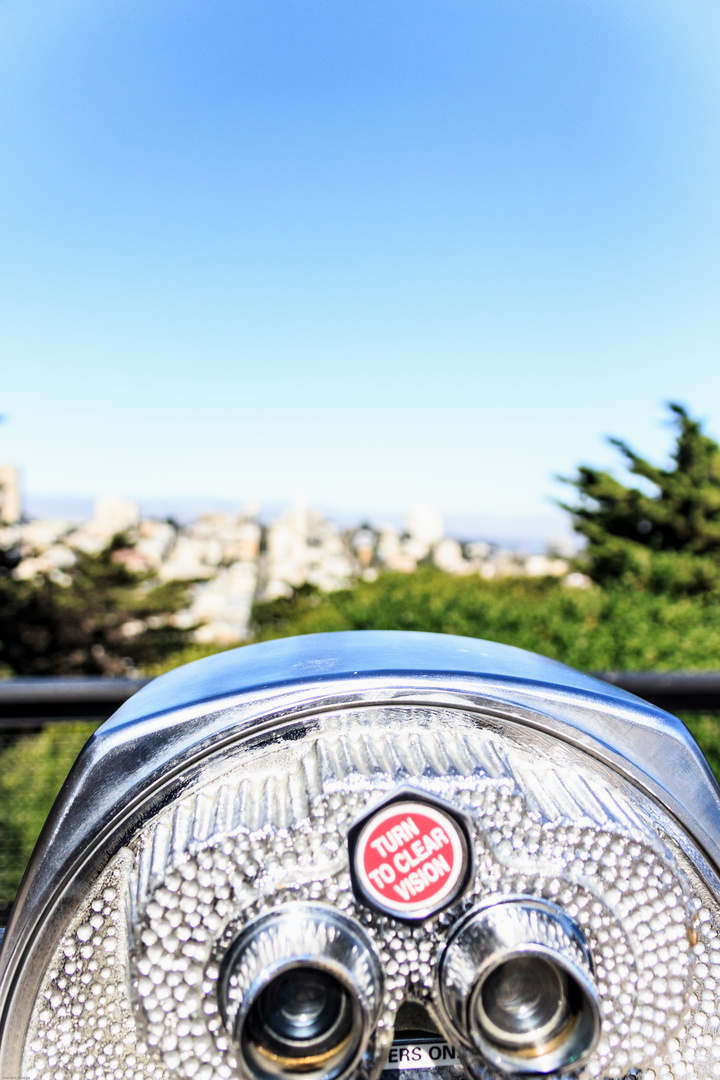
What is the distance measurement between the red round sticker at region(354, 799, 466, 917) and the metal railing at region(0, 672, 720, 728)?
1.27 metres

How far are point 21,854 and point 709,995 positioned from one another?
7.38ft

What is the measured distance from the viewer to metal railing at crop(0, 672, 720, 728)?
170 centimetres

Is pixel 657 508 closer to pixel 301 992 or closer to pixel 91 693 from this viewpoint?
pixel 91 693

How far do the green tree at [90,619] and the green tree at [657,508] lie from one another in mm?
3269

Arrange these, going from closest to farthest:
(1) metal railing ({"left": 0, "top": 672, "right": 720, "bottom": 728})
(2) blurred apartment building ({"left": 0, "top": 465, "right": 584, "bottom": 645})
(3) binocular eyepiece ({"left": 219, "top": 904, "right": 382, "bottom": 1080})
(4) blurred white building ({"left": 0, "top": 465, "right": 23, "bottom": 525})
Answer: (3) binocular eyepiece ({"left": 219, "top": 904, "right": 382, "bottom": 1080}), (1) metal railing ({"left": 0, "top": 672, "right": 720, "bottom": 728}), (4) blurred white building ({"left": 0, "top": 465, "right": 23, "bottom": 525}), (2) blurred apartment building ({"left": 0, "top": 465, "right": 584, "bottom": 645})

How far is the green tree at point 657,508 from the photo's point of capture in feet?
19.7

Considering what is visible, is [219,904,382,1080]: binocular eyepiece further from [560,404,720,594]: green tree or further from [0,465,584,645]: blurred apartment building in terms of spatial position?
[560,404,720,594]: green tree

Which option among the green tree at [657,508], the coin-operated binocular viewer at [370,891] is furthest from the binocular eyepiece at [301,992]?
the green tree at [657,508]

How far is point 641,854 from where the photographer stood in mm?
458

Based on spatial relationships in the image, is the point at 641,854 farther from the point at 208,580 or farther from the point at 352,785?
the point at 208,580

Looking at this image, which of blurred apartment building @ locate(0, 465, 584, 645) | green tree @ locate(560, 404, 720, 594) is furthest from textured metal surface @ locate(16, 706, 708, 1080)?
green tree @ locate(560, 404, 720, 594)

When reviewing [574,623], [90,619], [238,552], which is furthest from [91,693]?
[238,552]

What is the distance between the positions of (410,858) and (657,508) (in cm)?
615

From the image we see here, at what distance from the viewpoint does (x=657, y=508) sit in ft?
20.2
